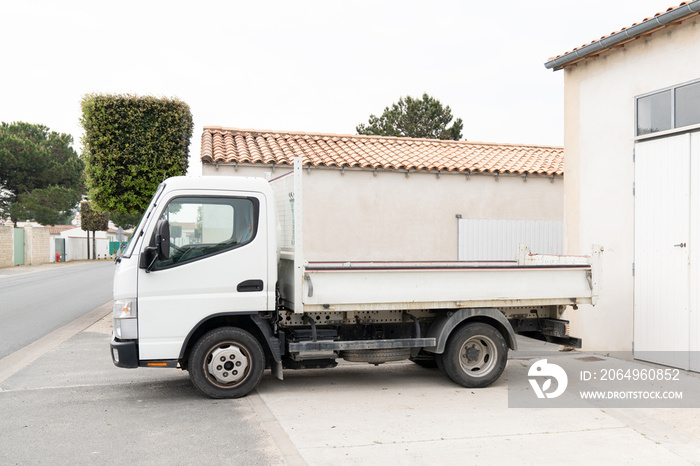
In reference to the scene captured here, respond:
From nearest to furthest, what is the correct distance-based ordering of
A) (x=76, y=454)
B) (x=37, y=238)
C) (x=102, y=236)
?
(x=76, y=454) < (x=37, y=238) < (x=102, y=236)

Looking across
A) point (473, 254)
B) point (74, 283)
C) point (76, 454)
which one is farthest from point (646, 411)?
point (74, 283)

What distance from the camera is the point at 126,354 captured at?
615 cm

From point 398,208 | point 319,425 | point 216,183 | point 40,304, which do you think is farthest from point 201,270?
point 40,304

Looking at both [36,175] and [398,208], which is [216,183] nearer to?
[398,208]

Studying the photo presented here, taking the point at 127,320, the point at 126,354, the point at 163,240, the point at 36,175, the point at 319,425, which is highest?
the point at 36,175

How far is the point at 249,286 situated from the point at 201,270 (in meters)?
0.54

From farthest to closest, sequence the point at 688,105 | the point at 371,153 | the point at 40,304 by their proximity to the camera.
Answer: the point at 40,304 < the point at 371,153 < the point at 688,105

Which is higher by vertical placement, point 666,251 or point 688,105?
point 688,105

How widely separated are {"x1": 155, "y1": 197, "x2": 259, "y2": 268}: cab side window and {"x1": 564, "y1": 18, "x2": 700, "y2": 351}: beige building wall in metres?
5.65

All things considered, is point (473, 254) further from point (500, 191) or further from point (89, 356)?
point (89, 356)

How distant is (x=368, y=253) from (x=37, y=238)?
114 feet

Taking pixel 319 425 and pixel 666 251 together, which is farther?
pixel 666 251

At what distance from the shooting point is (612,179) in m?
9.10

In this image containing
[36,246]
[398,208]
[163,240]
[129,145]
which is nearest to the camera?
[163,240]
